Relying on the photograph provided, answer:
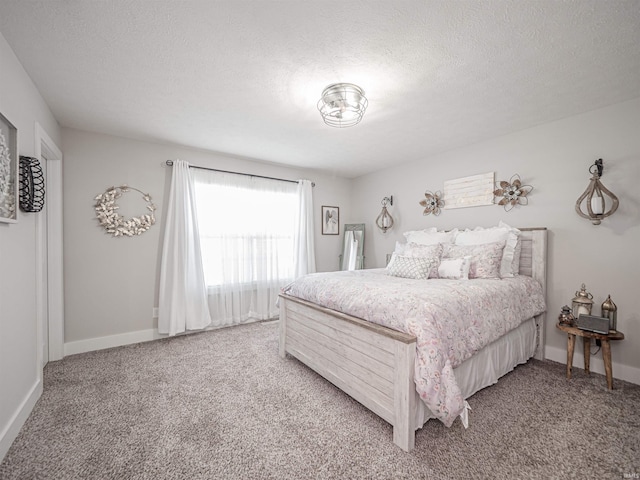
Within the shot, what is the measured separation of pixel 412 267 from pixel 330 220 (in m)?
2.53

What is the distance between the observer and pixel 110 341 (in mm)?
3236

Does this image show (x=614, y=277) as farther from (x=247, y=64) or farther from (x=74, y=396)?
(x=74, y=396)

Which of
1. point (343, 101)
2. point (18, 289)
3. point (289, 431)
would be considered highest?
point (343, 101)

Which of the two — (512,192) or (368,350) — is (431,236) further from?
(368,350)

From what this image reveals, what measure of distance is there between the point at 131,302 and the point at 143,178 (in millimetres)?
1525

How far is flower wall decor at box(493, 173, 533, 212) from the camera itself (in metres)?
3.08

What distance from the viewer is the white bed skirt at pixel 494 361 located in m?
1.96

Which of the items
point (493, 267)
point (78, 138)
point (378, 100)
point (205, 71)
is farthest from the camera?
point (78, 138)

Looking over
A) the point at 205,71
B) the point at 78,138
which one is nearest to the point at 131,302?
the point at 78,138

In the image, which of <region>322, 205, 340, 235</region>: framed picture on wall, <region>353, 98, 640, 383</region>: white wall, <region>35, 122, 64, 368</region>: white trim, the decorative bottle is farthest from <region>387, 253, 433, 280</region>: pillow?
<region>35, 122, 64, 368</region>: white trim

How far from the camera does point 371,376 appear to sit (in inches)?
74.0

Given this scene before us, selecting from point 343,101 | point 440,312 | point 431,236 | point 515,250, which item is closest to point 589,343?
point 515,250

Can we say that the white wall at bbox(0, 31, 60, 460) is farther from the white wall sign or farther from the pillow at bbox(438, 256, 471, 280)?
the white wall sign

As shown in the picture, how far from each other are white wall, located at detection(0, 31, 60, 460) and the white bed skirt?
2504mm
